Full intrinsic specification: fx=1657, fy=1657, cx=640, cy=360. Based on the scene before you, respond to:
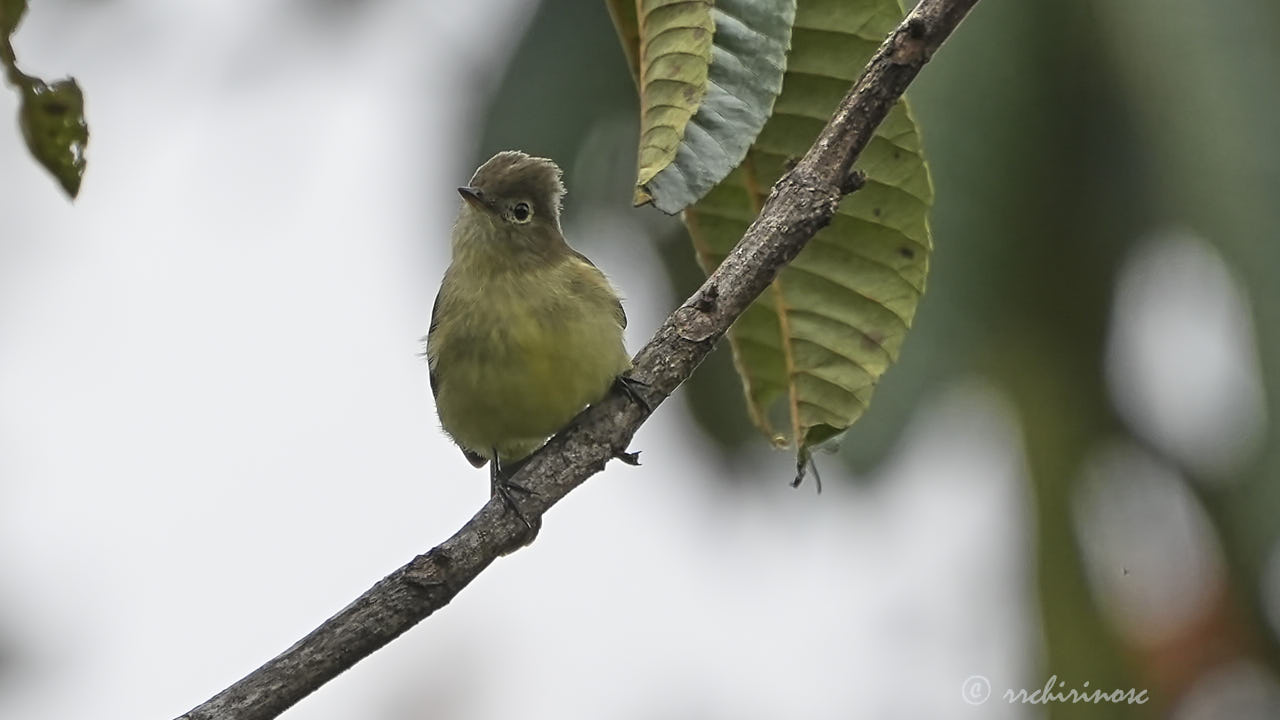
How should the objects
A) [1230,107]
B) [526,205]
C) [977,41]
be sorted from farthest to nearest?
[977,41] < [1230,107] < [526,205]

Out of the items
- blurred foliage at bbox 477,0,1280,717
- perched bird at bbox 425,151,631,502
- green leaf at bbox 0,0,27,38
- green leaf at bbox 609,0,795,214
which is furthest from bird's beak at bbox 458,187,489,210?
green leaf at bbox 0,0,27,38

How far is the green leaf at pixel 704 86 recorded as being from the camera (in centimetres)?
226

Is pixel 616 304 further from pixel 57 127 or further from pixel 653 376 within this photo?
pixel 57 127

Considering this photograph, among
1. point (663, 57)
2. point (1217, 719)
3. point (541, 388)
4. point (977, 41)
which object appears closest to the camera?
point (663, 57)

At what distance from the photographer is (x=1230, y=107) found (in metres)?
6.10

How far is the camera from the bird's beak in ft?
13.7

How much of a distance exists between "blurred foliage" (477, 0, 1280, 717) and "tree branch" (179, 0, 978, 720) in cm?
327

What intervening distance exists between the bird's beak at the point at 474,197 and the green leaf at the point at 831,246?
1364 mm

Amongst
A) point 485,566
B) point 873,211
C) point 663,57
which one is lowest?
point 485,566

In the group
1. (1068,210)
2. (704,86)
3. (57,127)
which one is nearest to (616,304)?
(704,86)

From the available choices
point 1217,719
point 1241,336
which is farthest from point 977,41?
point 1217,719

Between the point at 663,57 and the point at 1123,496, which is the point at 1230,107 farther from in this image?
the point at 663,57

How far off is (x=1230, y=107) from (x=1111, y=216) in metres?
1.14

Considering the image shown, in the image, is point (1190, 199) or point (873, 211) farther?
point (1190, 199)
